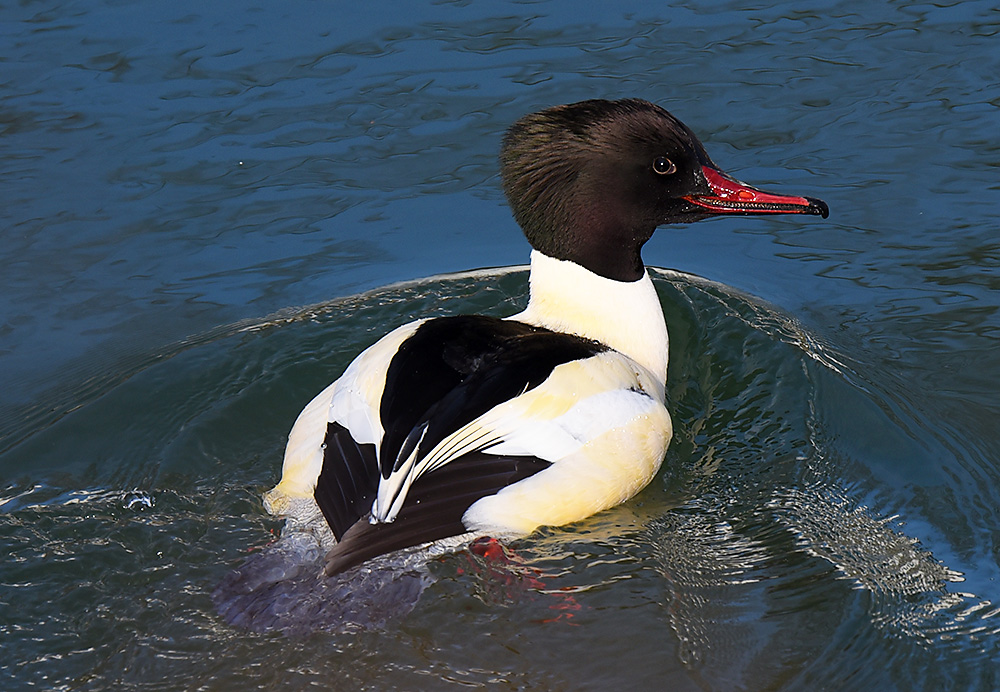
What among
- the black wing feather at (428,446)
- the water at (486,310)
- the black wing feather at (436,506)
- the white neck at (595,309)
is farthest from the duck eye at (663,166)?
the black wing feather at (436,506)

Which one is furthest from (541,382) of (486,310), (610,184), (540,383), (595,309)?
(486,310)

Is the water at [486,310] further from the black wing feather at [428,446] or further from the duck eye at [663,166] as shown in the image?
the duck eye at [663,166]

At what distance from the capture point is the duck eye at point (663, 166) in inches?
187

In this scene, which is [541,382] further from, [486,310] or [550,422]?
[486,310]

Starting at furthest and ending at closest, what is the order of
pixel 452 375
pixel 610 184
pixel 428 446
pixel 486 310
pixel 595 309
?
1. pixel 486 310
2. pixel 595 309
3. pixel 610 184
4. pixel 452 375
5. pixel 428 446

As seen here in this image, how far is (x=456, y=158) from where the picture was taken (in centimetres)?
712

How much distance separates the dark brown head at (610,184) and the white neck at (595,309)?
0.05m

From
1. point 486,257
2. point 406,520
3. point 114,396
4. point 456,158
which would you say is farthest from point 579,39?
point 406,520

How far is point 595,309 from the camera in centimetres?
489

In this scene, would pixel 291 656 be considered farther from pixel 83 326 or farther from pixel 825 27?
pixel 825 27

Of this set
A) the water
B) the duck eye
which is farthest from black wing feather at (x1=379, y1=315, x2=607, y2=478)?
the duck eye

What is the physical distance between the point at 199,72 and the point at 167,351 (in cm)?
282

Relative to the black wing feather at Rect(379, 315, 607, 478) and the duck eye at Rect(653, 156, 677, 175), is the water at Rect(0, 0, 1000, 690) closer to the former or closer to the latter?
the black wing feather at Rect(379, 315, 607, 478)

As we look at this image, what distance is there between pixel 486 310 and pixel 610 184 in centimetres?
130
